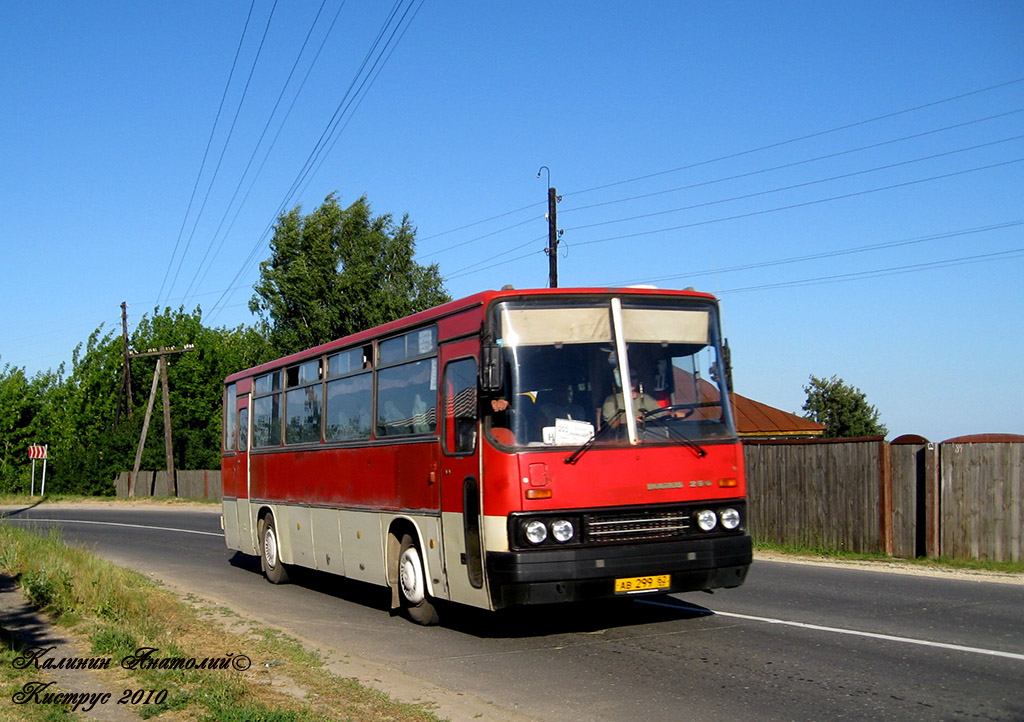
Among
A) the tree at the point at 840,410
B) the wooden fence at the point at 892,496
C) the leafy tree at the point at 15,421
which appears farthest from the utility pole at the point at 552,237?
the leafy tree at the point at 15,421

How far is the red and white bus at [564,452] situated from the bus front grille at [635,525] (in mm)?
12

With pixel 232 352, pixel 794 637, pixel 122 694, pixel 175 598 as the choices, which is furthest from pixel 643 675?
pixel 232 352

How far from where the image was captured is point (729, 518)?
9242mm

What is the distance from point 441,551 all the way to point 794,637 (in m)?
3.30

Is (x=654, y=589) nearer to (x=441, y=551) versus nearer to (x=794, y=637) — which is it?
(x=794, y=637)

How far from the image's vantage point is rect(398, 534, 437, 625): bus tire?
34.9 feet

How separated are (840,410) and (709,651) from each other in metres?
58.3

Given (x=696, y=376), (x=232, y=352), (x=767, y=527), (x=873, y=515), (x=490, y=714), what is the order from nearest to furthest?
(x=490, y=714)
(x=696, y=376)
(x=873, y=515)
(x=767, y=527)
(x=232, y=352)

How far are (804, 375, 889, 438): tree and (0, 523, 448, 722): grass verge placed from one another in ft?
182

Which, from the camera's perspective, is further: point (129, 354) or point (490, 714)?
point (129, 354)

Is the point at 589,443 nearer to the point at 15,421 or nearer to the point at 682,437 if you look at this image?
the point at 682,437

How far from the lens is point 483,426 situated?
351 inches

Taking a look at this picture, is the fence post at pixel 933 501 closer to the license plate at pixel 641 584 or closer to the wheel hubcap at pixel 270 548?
the license plate at pixel 641 584

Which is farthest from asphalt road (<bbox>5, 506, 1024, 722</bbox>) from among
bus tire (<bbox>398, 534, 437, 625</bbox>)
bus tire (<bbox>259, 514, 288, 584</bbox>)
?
bus tire (<bbox>259, 514, 288, 584</bbox>)
